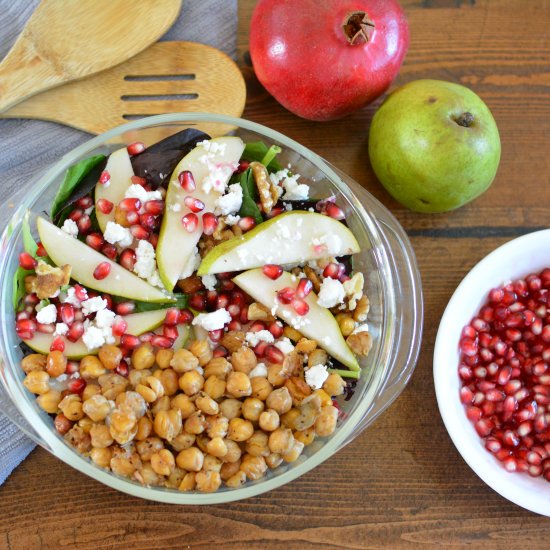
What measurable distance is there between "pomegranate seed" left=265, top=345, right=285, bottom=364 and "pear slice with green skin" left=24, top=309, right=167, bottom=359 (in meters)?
0.30

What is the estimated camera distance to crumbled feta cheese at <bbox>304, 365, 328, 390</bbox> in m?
1.67

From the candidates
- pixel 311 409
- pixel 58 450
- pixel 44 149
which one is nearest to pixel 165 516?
pixel 58 450

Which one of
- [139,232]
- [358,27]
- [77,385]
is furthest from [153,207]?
[358,27]

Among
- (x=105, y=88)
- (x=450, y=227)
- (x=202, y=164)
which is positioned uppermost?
(x=105, y=88)

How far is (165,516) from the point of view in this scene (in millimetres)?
1898

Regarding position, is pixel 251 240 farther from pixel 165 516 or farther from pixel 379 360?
pixel 165 516

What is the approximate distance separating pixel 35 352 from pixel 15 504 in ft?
1.60

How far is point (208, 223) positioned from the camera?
1.73 m

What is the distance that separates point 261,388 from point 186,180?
580mm

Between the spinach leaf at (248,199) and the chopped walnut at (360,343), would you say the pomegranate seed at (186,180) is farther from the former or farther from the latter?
the chopped walnut at (360,343)

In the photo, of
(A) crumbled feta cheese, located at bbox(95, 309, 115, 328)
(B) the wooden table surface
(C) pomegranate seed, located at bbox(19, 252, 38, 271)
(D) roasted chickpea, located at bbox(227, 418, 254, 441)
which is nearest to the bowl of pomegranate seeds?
(B) the wooden table surface

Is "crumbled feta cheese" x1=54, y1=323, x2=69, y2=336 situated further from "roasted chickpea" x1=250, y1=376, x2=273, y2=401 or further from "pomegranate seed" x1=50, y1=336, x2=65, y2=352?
"roasted chickpea" x1=250, y1=376, x2=273, y2=401

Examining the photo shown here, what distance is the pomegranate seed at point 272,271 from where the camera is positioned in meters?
1.72

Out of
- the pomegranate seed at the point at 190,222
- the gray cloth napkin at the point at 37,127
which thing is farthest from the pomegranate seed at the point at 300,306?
the gray cloth napkin at the point at 37,127
